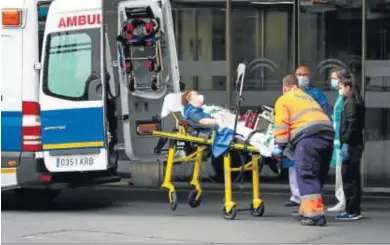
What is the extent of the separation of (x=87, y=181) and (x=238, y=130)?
2.39 m

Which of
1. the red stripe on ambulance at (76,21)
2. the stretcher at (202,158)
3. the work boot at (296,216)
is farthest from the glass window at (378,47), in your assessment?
the red stripe on ambulance at (76,21)

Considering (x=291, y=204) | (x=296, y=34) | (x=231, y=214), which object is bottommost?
(x=291, y=204)

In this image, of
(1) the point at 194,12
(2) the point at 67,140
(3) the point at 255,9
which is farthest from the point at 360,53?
(2) the point at 67,140

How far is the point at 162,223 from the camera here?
1132cm

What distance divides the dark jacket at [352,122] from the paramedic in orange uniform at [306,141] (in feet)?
2.17

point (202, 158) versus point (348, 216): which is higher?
point (202, 158)

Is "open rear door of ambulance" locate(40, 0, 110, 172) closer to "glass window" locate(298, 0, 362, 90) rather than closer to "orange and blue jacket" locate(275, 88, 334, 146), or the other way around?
"orange and blue jacket" locate(275, 88, 334, 146)

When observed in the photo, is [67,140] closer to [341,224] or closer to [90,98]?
[90,98]

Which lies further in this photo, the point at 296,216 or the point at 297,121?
the point at 296,216

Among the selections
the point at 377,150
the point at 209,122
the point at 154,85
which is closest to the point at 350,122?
the point at 209,122

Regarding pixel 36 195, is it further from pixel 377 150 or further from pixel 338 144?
pixel 377 150

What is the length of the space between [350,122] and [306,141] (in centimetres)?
94

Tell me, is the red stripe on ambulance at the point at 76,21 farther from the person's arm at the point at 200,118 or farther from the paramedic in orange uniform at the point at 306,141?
the paramedic in orange uniform at the point at 306,141

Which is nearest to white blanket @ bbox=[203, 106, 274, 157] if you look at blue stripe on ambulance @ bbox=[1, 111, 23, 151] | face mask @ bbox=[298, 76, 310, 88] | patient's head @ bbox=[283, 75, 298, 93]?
patient's head @ bbox=[283, 75, 298, 93]
